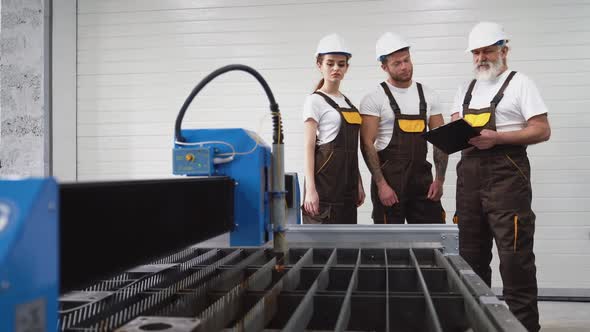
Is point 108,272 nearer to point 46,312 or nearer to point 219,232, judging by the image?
point 46,312

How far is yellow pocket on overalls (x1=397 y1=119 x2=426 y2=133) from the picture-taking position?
3277 millimetres

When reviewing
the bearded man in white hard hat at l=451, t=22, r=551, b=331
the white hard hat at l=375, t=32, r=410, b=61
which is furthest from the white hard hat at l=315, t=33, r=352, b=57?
the bearded man in white hard hat at l=451, t=22, r=551, b=331

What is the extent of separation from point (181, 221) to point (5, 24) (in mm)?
4902

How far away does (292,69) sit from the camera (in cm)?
496

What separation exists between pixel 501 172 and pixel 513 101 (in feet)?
1.42

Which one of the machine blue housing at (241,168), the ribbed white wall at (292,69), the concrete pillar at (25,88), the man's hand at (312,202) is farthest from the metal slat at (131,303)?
the concrete pillar at (25,88)

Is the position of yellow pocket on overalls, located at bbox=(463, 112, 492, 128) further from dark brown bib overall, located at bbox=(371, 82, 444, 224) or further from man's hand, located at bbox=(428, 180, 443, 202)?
man's hand, located at bbox=(428, 180, 443, 202)

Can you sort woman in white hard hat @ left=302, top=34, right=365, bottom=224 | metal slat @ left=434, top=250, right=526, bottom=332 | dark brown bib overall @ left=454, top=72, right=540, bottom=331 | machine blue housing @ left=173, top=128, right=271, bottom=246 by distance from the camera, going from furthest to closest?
woman in white hard hat @ left=302, top=34, right=365, bottom=224 → dark brown bib overall @ left=454, top=72, right=540, bottom=331 → machine blue housing @ left=173, top=128, right=271, bottom=246 → metal slat @ left=434, top=250, right=526, bottom=332

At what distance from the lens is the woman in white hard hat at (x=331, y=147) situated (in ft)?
10.6

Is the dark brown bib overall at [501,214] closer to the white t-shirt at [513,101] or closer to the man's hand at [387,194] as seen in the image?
the white t-shirt at [513,101]

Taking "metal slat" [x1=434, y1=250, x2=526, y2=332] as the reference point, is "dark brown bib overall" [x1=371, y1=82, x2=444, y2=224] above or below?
above

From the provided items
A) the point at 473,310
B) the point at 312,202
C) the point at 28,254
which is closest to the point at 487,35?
the point at 312,202

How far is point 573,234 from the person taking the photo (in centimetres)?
453

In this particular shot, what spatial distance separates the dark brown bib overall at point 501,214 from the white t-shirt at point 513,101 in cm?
4
